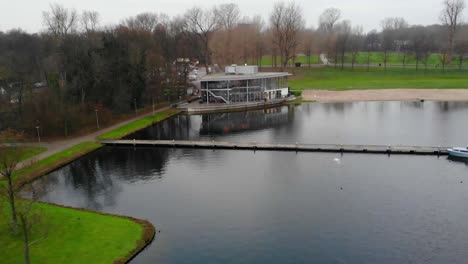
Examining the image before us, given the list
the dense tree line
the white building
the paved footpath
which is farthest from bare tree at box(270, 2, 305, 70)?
the paved footpath

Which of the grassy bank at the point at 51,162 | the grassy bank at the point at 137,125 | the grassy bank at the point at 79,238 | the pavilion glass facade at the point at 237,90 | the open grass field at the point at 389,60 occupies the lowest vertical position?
the grassy bank at the point at 79,238

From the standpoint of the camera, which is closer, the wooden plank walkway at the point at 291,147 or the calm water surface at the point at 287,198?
the calm water surface at the point at 287,198

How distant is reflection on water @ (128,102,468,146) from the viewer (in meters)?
47.6

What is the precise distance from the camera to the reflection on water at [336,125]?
156ft

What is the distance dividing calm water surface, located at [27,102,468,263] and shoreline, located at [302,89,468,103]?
25027 millimetres

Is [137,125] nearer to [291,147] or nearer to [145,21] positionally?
[291,147]

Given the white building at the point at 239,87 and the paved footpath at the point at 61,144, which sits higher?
the white building at the point at 239,87

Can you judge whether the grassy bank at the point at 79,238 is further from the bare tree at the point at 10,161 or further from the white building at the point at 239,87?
the white building at the point at 239,87

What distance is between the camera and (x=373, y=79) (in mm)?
98812

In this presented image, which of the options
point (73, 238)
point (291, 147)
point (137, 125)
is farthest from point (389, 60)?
point (73, 238)

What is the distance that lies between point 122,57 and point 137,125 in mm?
11161

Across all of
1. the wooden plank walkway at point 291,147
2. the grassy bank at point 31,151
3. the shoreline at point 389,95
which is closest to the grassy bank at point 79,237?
the grassy bank at point 31,151

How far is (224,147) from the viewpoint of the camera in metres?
Answer: 46.0

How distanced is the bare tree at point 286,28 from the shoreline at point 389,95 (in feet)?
94.4
